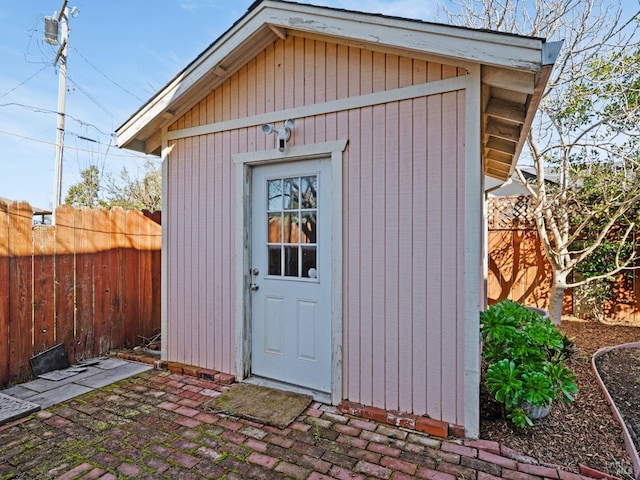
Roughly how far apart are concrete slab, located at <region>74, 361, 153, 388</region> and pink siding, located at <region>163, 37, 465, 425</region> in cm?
96

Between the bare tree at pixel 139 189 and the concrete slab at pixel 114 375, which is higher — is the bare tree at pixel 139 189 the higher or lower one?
the higher one

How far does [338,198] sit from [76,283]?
3077 millimetres

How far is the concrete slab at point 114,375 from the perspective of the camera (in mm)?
3414

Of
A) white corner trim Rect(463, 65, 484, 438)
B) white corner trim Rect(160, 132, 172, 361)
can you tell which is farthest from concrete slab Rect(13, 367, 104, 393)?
white corner trim Rect(463, 65, 484, 438)

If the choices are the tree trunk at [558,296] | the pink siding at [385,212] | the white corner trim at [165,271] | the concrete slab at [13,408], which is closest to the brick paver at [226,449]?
the concrete slab at [13,408]

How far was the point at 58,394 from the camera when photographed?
3.16m

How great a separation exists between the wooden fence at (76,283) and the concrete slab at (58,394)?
1.61 ft

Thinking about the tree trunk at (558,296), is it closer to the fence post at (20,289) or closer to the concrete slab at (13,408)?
the concrete slab at (13,408)

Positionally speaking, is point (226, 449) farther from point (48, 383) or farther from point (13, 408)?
point (48, 383)

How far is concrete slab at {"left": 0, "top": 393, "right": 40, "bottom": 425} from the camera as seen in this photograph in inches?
107

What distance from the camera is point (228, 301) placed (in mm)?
3547

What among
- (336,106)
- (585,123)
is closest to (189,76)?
(336,106)

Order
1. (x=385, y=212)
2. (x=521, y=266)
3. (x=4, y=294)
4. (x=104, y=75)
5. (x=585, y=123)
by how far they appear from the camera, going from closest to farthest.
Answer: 1. (x=385, y=212)
2. (x=4, y=294)
3. (x=585, y=123)
4. (x=521, y=266)
5. (x=104, y=75)

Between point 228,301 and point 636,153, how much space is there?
20.5ft
